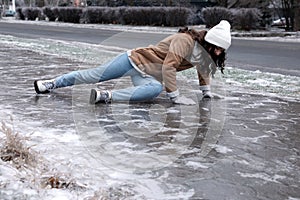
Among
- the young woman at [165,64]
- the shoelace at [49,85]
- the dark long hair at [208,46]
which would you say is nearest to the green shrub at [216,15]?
the young woman at [165,64]

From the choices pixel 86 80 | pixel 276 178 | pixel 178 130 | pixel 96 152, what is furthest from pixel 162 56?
pixel 276 178

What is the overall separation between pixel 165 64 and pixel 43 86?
160 centimetres

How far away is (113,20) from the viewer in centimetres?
3512

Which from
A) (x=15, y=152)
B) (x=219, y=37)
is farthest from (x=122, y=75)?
(x=15, y=152)

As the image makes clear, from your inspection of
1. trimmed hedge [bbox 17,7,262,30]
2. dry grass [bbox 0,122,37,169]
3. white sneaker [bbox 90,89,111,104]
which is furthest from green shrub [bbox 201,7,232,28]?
dry grass [bbox 0,122,37,169]

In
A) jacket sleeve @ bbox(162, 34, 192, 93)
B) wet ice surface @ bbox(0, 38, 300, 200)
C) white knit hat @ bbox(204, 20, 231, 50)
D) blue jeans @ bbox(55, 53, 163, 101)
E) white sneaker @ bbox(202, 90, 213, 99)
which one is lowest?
wet ice surface @ bbox(0, 38, 300, 200)

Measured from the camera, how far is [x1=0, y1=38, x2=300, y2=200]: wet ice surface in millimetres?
2980

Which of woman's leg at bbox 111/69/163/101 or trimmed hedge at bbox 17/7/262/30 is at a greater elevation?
trimmed hedge at bbox 17/7/262/30

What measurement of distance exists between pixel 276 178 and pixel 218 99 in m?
2.74

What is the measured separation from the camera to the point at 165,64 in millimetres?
5211

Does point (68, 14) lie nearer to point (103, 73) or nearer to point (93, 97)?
point (103, 73)

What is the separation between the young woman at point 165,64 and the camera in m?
5.21

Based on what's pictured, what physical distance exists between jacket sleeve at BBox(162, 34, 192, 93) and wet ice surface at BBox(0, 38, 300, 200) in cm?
32

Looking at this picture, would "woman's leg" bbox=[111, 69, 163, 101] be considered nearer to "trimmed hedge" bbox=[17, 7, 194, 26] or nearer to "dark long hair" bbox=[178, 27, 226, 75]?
"dark long hair" bbox=[178, 27, 226, 75]
